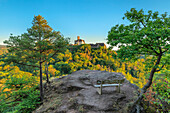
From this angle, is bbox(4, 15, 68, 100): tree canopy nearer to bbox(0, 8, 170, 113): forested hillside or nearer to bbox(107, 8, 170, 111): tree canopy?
bbox(0, 8, 170, 113): forested hillside

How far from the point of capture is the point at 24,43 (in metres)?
6.05

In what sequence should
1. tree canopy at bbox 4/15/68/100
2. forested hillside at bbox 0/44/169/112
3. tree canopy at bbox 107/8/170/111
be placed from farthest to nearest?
tree canopy at bbox 4/15/68/100
forested hillside at bbox 0/44/169/112
tree canopy at bbox 107/8/170/111

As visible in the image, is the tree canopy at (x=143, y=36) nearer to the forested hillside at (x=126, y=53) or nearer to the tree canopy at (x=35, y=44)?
the forested hillside at (x=126, y=53)

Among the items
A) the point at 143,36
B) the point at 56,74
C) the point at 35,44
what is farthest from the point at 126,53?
the point at 56,74

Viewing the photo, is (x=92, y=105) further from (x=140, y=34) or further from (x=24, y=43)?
(x=24, y=43)

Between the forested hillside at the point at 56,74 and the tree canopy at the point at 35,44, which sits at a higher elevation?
the tree canopy at the point at 35,44

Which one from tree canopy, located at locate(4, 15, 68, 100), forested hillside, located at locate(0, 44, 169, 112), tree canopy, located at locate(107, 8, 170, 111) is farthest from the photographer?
tree canopy, located at locate(4, 15, 68, 100)

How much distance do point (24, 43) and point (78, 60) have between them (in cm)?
2502

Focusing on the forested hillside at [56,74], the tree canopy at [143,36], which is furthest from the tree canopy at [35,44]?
the tree canopy at [143,36]

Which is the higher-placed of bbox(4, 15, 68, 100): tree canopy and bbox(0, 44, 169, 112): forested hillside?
bbox(4, 15, 68, 100): tree canopy

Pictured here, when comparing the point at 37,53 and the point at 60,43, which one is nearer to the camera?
the point at 37,53

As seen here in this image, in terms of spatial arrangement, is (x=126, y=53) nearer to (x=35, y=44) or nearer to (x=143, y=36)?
(x=143, y=36)

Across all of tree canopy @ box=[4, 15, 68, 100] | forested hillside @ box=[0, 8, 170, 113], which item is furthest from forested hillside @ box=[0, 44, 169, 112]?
tree canopy @ box=[4, 15, 68, 100]

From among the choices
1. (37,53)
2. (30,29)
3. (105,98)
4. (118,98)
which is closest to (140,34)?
(118,98)
